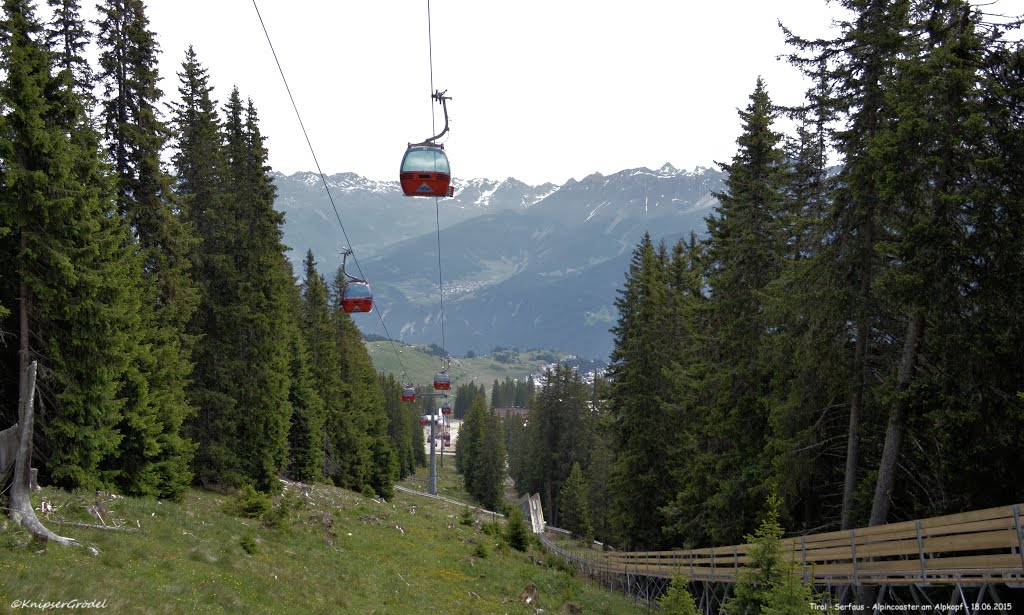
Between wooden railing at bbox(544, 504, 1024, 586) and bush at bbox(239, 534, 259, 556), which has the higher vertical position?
wooden railing at bbox(544, 504, 1024, 586)

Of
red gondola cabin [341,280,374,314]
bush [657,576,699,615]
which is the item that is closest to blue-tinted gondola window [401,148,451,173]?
bush [657,576,699,615]

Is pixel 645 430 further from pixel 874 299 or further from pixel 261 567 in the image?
pixel 261 567

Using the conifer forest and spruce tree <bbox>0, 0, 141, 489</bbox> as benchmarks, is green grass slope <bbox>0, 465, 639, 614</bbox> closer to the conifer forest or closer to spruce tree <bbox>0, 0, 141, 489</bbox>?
spruce tree <bbox>0, 0, 141, 489</bbox>

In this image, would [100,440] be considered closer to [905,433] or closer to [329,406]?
[905,433]

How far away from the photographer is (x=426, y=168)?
51.2 feet

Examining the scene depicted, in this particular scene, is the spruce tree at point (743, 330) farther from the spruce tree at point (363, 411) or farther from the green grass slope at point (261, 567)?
the spruce tree at point (363, 411)

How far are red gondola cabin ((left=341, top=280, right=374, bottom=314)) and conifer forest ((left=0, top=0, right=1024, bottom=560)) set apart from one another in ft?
13.3

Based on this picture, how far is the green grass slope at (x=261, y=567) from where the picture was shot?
970 centimetres

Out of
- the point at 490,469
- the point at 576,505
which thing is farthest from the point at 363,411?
the point at 490,469

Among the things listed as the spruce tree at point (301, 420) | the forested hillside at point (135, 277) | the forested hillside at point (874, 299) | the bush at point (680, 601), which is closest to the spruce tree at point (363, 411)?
the spruce tree at point (301, 420)

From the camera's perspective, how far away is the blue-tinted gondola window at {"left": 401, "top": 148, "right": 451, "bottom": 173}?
15586 millimetres

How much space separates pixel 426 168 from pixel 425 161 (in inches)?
7.9

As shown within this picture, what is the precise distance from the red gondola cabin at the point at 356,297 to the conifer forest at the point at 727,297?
405 cm

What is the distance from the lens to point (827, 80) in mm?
16188
